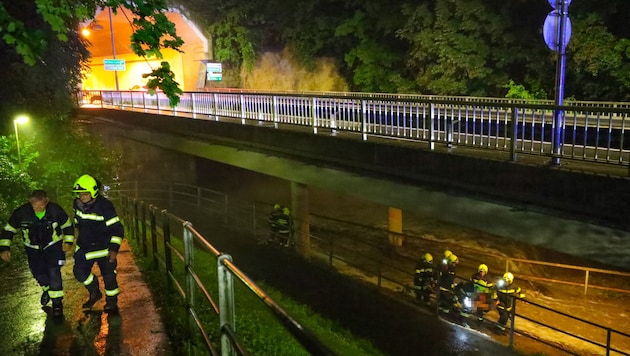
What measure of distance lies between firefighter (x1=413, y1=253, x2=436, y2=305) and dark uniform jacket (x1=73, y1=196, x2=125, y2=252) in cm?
650

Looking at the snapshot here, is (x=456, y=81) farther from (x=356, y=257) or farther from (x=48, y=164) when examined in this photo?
(x=48, y=164)

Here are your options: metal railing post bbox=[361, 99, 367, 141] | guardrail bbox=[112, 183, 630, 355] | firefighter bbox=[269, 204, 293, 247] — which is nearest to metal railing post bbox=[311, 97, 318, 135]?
metal railing post bbox=[361, 99, 367, 141]

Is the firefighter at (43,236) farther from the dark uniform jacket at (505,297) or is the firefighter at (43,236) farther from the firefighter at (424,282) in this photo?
the dark uniform jacket at (505,297)

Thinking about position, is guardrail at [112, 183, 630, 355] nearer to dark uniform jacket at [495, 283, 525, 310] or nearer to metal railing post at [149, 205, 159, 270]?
dark uniform jacket at [495, 283, 525, 310]

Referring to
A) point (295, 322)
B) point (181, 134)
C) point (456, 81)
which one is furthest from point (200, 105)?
point (295, 322)

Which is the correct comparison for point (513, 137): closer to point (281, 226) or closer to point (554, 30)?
point (554, 30)

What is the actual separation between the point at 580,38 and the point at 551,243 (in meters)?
12.3

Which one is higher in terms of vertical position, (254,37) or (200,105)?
(254,37)

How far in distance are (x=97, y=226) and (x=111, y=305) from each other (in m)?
0.94

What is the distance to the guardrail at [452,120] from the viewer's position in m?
8.09

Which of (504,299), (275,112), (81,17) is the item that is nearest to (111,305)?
(81,17)

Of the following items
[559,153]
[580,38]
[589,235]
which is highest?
[580,38]

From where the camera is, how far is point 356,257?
16172 millimetres

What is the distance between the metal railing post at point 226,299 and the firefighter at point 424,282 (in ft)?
25.1
